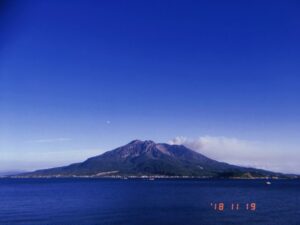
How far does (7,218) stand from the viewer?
6850 centimetres

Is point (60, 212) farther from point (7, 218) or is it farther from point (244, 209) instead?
point (244, 209)

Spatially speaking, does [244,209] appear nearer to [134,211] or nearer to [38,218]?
[134,211]

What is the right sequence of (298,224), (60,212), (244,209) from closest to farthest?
1. (298,224)
2. (60,212)
3. (244,209)

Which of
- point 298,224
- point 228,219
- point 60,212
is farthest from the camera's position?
point 60,212

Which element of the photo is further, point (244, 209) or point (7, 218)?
point (244, 209)

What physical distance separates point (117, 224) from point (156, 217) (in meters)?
8.71

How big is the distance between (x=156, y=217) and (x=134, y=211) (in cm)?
1116

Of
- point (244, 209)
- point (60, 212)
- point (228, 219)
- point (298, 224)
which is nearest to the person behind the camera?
point (298, 224)

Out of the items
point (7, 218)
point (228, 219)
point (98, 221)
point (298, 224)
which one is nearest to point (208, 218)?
point (228, 219)

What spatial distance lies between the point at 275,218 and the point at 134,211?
26478 mm

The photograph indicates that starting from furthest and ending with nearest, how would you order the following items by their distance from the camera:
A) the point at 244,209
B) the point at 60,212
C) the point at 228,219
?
the point at 244,209, the point at 60,212, the point at 228,219

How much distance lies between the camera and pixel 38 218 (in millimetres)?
67875

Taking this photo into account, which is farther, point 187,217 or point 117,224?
point 187,217

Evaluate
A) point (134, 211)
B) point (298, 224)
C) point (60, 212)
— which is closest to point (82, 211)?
point (60, 212)
